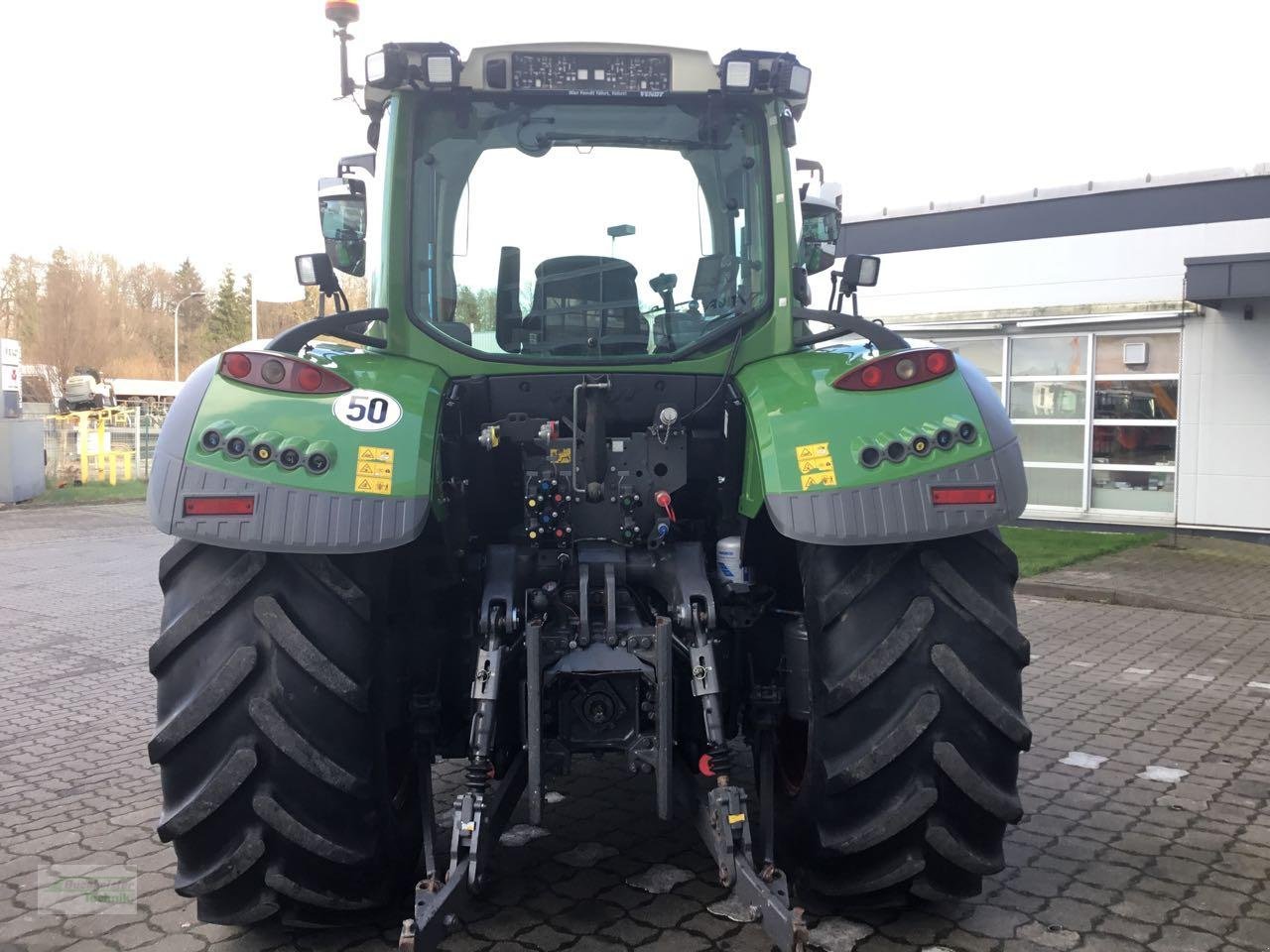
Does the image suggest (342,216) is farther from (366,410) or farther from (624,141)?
(366,410)

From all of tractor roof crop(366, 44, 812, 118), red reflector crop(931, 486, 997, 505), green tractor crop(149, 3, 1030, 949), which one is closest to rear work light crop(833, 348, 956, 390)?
green tractor crop(149, 3, 1030, 949)

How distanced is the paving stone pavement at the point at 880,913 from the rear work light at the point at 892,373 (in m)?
1.66

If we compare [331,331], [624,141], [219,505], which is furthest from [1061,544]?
[219,505]

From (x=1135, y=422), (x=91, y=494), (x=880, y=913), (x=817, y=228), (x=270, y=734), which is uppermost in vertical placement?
(x=817, y=228)

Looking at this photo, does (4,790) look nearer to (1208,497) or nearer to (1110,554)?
(1110,554)

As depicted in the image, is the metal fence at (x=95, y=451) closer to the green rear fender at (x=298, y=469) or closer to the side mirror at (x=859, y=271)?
the side mirror at (x=859, y=271)

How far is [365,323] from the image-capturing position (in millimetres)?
4031

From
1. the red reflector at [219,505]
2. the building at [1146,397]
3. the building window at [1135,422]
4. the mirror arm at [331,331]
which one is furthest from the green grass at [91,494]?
the red reflector at [219,505]

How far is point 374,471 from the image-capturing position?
3139 mm

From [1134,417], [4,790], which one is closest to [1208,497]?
[1134,417]

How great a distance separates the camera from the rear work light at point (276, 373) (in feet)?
10.8

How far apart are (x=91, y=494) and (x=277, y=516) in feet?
72.5

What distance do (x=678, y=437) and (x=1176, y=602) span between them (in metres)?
8.03

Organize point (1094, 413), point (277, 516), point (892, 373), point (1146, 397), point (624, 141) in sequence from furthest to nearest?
1. point (1094, 413)
2. point (1146, 397)
3. point (624, 141)
4. point (892, 373)
5. point (277, 516)
